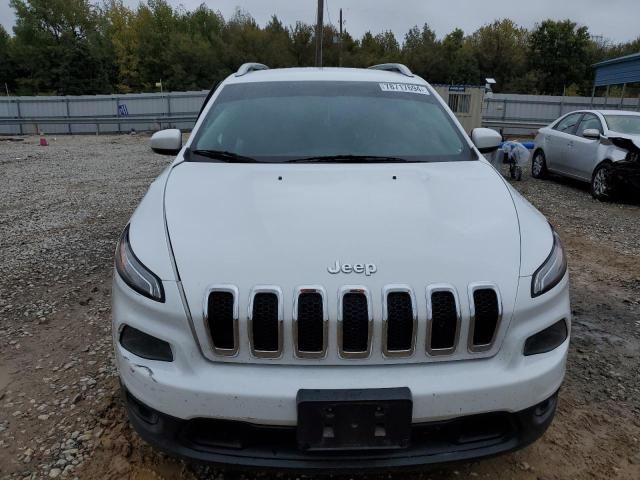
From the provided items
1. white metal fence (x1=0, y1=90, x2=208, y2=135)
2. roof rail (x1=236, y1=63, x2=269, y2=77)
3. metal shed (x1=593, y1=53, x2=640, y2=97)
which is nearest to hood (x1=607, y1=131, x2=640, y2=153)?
roof rail (x1=236, y1=63, x2=269, y2=77)

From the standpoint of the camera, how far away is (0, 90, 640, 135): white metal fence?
926 inches

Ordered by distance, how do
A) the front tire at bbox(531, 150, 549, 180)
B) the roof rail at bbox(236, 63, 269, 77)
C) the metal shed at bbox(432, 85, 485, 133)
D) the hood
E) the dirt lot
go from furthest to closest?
1. the metal shed at bbox(432, 85, 485, 133)
2. the front tire at bbox(531, 150, 549, 180)
3. the hood
4. the roof rail at bbox(236, 63, 269, 77)
5. the dirt lot

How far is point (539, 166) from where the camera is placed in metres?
9.98

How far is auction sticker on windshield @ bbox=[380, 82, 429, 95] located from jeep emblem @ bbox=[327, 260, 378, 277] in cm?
178

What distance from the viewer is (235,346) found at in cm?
173

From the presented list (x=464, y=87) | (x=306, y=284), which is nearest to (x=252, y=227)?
(x=306, y=284)

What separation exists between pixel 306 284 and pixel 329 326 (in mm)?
162

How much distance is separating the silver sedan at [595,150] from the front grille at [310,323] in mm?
7396

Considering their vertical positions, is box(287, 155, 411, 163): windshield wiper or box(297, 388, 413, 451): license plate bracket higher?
box(287, 155, 411, 163): windshield wiper

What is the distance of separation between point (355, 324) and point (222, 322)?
450 millimetres

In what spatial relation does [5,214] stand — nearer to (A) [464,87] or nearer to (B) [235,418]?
(B) [235,418]

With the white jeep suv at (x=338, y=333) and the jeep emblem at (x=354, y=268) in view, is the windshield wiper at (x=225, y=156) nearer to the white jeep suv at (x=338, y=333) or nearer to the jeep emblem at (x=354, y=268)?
the white jeep suv at (x=338, y=333)

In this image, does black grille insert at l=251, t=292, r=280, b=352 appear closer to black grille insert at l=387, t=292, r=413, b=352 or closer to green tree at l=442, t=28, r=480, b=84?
black grille insert at l=387, t=292, r=413, b=352

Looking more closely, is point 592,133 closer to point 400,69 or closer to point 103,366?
point 400,69
